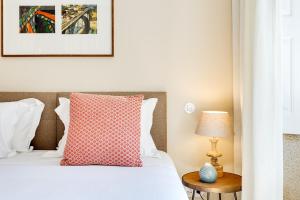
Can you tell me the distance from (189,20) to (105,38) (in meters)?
0.68

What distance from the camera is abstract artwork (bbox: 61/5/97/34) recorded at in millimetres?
2752

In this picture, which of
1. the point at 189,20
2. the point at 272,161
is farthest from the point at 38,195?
the point at 189,20

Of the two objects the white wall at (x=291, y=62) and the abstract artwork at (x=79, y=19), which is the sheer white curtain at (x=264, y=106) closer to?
the white wall at (x=291, y=62)

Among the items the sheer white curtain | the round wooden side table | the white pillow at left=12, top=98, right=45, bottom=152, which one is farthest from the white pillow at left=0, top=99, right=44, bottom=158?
the sheer white curtain

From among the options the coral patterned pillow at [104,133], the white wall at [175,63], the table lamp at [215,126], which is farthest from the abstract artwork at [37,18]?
the table lamp at [215,126]

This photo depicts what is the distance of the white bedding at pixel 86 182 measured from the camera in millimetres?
1480

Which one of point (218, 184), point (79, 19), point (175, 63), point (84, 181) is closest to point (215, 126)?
point (218, 184)

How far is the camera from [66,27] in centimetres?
276

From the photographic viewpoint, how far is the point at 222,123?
96.7 inches

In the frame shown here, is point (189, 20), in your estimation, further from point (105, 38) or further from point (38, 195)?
point (38, 195)

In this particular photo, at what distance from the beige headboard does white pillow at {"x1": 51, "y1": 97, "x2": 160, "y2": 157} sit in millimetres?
115

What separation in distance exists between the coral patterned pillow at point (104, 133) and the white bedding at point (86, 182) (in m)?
0.08

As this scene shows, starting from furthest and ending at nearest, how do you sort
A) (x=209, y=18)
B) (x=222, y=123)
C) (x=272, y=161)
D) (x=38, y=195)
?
(x=209, y=18)
(x=222, y=123)
(x=272, y=161)
(x=38, y=195)

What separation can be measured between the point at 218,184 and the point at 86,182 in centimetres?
100
